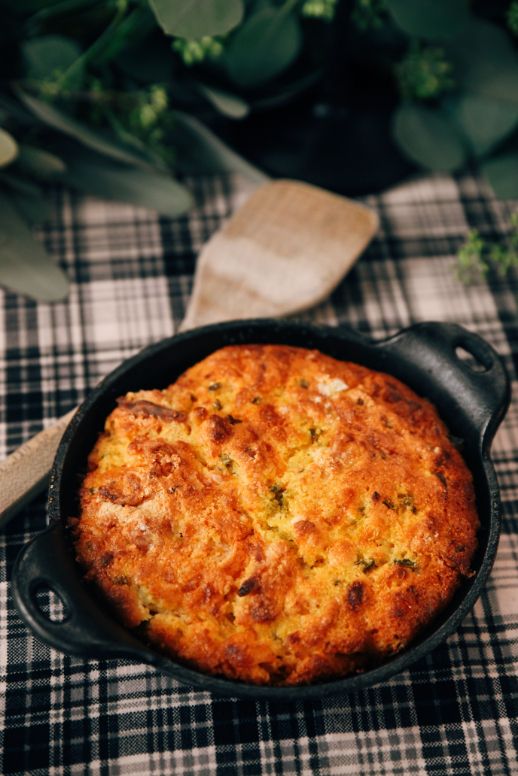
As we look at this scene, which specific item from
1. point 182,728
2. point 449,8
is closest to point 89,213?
point 449,8

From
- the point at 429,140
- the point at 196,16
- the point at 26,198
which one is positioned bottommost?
the point at 429,140

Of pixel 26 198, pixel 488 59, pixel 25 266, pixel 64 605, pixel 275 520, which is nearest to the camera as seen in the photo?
pixel 64 605

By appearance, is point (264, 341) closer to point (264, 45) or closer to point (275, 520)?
point (275, 520)

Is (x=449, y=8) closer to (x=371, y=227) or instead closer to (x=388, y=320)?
(x=371, y=227)

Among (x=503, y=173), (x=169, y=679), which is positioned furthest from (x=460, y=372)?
(x=503, y=173)

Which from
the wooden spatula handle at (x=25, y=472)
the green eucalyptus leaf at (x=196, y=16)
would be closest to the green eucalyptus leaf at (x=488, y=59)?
the green eucalyptus leaf at (x=196, y=16)

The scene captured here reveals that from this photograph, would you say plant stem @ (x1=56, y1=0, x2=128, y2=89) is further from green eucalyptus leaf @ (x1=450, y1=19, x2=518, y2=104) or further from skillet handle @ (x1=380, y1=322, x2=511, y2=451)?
skillet handle @ (x1=380, y1=322, x2=511, y2=451)
